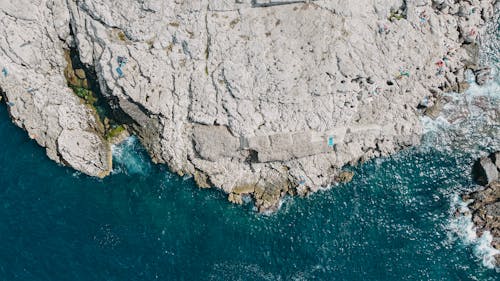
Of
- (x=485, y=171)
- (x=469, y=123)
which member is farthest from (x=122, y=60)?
(x=485, y=171)

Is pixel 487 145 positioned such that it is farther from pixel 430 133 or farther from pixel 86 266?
pixel 86 266

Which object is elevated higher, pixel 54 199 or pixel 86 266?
pixel 54 199

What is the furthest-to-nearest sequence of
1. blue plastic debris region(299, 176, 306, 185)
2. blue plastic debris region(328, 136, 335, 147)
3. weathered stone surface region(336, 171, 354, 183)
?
weathered stone surface region(336, 171, 354, 183)
blue plastic debris region(299, 176, 306, 185)
blue plastic debris region(328, 136, 335, 147)

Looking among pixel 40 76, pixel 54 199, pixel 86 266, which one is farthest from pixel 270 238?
pixel 40 76

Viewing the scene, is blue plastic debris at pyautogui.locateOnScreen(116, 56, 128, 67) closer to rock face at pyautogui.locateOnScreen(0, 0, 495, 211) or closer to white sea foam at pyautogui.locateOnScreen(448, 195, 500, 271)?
rock face at pyautogui.locateOnScreen(0, 0, 495, 211)

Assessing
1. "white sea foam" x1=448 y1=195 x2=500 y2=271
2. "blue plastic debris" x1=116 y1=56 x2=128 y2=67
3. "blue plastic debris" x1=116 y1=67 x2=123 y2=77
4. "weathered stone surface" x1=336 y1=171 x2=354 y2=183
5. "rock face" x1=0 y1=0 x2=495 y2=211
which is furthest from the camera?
"weathered stone surface" x1=336 y1=171 x2=354 y2=183

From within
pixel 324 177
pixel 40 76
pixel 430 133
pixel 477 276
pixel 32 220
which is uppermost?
pixel 40 76

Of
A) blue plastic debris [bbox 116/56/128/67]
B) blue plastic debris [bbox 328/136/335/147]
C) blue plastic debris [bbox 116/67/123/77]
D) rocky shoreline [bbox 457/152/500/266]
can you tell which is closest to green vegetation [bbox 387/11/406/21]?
blue plastic debris [bbox 328/136/335/147]
